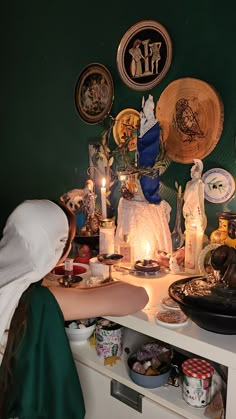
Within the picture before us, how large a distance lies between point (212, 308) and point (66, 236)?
0.42m

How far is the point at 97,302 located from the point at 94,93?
3.50 feet

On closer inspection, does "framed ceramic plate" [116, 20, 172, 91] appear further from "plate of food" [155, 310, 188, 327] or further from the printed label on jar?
the printed label on jar

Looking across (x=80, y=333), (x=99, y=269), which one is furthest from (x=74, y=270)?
(x=80, y=333)

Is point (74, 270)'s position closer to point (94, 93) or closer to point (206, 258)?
point (206, 258)

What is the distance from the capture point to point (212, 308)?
88 cm

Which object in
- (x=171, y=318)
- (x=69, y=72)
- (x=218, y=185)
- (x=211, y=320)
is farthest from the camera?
(x=69, y=72)

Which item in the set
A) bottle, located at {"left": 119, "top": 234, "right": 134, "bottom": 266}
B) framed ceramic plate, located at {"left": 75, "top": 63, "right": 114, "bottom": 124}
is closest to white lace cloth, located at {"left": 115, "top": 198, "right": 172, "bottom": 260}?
bottle, located at {"left": 119, "top": 234, "right": 134, "bottom": 266}

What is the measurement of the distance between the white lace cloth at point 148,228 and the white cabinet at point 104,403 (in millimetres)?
448

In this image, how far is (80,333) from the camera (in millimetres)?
1199

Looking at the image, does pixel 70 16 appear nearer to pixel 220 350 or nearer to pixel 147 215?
pixel 147 215

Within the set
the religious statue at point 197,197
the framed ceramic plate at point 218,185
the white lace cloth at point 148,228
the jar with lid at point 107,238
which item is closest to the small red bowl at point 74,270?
the jar with lid at point 107,238

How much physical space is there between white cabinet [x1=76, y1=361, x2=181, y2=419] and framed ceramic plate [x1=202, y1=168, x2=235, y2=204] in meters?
0.69

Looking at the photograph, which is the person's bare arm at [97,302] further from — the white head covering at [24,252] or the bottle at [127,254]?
the bottle at [127,254]

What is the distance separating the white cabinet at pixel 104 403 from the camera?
1027 millimetres
